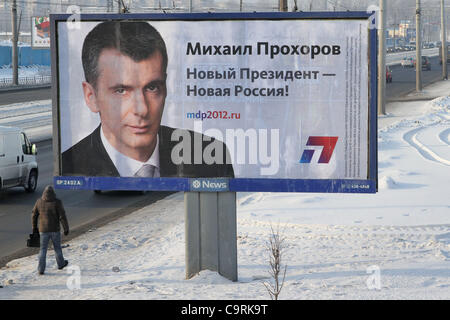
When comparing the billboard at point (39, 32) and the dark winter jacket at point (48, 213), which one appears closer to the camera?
the dark winter jacket at point (48, 213)

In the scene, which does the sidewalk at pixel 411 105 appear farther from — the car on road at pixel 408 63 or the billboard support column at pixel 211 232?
the car on road at pixel 408 63

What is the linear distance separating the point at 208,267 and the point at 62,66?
392cm

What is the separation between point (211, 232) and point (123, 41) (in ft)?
10.8

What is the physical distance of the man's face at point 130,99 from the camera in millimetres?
12820

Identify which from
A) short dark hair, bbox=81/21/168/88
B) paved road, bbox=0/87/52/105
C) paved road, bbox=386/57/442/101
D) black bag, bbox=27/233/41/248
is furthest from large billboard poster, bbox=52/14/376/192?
paved road, bbox=386/57/442/101

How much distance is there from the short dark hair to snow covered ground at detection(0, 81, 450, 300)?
3345 mm

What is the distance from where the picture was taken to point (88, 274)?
13.7 meters

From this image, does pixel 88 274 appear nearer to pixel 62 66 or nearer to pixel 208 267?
pixel 208 267

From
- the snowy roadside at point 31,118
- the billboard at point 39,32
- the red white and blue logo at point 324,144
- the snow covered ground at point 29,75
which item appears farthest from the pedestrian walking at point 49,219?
the billboard at point 39,32

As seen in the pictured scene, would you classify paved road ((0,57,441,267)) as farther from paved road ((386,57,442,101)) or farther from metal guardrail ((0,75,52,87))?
metal guardrail ((0,75,52,87))

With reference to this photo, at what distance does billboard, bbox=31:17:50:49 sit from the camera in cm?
8994

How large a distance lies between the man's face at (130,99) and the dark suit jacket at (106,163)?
0.20 m

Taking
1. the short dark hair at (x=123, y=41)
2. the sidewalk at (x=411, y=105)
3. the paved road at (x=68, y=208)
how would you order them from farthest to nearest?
the sidewalk at (x=411, y=105), the paved road at (x=68, y=208), the short dark hair at (x=123, y=41)

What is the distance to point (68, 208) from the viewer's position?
69.8 feet
